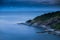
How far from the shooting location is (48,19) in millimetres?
4109

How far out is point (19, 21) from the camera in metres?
4.11

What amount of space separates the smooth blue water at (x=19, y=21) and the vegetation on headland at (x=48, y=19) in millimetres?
101

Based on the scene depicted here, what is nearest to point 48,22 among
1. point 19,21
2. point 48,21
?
point 48,21

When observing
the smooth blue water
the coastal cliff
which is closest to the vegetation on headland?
the coastal cliff

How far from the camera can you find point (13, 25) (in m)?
4.06

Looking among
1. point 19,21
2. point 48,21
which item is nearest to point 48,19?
point 48,21

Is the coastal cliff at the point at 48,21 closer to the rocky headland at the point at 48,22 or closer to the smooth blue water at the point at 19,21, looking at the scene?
the rocky headland at the point at 48,22

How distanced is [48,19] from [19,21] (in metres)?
0.76

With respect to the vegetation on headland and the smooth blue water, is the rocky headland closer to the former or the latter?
the vegetation on headland

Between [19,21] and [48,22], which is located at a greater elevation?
[19,21]

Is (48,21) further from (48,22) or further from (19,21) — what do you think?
(19,21)

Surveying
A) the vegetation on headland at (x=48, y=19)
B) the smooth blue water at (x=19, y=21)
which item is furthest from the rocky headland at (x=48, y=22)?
the smooth blue water at (x=19, y=21)

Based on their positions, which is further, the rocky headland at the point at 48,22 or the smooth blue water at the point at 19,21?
the rocky headland at the point at 48,22

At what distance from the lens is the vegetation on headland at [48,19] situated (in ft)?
A: 13.2
